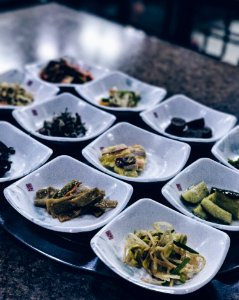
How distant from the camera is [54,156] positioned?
7.56 ft

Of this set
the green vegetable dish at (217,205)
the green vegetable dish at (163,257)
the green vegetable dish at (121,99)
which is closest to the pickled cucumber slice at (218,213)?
the green vegetable dish at (217,205)

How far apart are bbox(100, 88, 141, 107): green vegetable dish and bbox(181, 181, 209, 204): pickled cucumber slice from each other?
0.90 meters

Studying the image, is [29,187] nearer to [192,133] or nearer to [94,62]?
[192,133]

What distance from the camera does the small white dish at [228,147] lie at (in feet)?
7.48

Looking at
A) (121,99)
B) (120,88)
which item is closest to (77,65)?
(120,88)

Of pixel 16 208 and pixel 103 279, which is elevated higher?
pixel 16 208

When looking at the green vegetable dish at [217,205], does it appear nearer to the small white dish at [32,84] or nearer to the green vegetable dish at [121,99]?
the green vegetable dish at [121,99]

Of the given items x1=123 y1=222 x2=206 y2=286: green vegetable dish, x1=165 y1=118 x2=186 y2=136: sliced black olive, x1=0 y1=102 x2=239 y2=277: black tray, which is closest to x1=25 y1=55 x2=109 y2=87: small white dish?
x1=165 y1=118 x2=186 y2=136: sliced black olive

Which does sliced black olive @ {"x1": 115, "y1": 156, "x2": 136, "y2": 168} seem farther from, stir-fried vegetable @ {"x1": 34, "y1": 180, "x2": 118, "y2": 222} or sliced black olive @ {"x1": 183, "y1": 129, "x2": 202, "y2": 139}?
sliced black olive @ {"x1": 183, "y1": 129, "x2": 202, "y2": 139}

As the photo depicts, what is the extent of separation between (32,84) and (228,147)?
1.36 metres

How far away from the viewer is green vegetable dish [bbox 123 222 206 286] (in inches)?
63.6

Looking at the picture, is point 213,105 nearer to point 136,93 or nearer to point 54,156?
point 136,93

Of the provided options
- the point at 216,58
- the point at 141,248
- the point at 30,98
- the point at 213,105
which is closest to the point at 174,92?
the point at 213,105

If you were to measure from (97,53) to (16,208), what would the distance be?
6.60 ft
